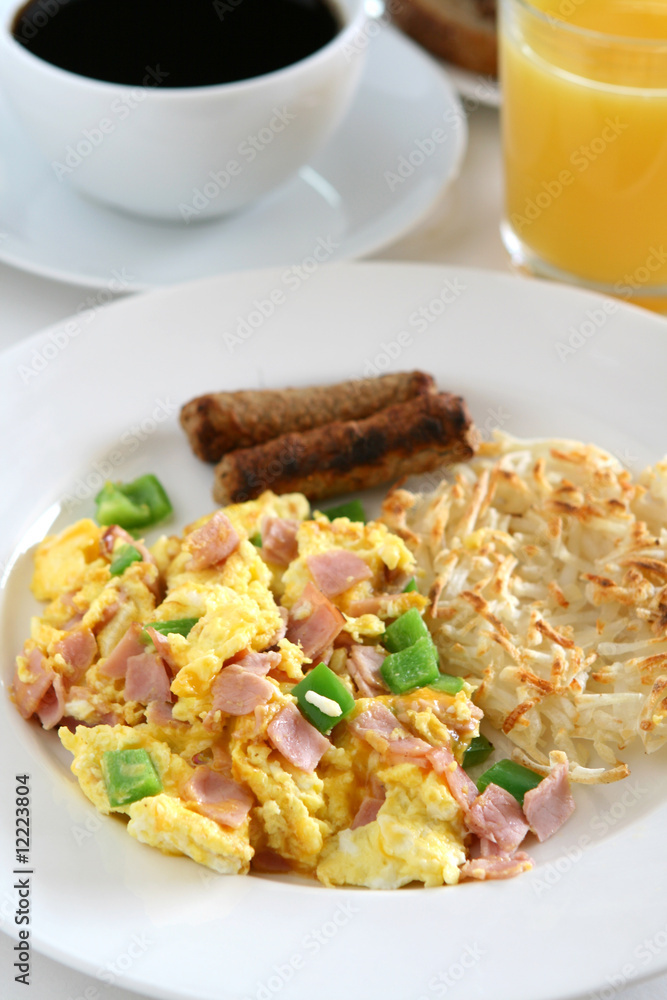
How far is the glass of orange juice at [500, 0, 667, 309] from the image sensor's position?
324 cm

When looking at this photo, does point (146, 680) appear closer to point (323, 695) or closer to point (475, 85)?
point (323, 695)

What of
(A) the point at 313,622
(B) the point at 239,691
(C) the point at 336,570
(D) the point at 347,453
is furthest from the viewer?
(D) the point at 347,453

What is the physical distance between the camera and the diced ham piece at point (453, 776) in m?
→ 2.18

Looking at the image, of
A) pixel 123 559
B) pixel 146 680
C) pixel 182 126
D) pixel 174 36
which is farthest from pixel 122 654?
pixel 174 36

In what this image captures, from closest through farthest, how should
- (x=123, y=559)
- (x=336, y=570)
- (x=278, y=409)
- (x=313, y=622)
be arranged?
(x=313, y=622) → (x=336, y=570) → (x=123, y=559) → (x=278, y=409)

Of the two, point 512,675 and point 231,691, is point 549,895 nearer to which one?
point 512,675

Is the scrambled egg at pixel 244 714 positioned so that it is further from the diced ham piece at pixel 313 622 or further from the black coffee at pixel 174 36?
the black coffee at pixel 174 36

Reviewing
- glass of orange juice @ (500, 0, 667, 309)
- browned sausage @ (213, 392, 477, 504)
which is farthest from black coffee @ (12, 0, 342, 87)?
browned sausage @ (213, 392, 477, 504)

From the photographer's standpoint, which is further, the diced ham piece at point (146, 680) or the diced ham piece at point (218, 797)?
the diced ham piece at point (146, 680)

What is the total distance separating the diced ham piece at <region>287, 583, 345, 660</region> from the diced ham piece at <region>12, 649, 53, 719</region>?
574 millimetres

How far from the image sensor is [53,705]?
2.37 metres

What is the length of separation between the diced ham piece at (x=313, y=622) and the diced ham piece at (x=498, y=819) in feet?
1.63

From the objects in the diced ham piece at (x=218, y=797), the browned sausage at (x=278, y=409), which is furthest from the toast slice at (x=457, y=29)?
the diced ham piece at (x=218, y=797)

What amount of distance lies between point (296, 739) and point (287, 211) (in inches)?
96.0
